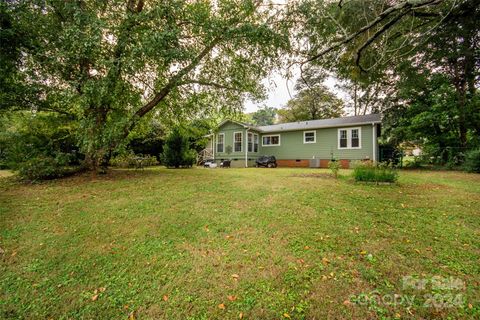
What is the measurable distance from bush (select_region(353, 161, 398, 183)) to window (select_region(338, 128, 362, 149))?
825cm

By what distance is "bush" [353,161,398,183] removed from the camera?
7043 mm

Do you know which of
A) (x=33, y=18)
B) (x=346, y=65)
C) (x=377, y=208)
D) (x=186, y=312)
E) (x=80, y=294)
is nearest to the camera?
(x=186, y=312)

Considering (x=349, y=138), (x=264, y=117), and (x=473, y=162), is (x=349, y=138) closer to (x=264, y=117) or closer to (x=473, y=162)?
(x=473, y=162)

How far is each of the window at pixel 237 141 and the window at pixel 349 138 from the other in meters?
8.16

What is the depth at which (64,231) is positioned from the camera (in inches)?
154

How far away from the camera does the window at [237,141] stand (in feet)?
61.3

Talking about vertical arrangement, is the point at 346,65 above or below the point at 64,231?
above

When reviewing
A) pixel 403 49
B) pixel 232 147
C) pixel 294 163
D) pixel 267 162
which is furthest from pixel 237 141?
pixel 403 49

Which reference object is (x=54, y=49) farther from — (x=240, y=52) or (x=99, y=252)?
(x=99, y=252)

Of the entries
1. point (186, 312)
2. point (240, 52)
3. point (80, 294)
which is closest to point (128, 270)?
point (80, 294)

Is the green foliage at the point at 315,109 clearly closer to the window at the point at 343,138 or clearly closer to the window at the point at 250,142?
the window at the point at 343,138

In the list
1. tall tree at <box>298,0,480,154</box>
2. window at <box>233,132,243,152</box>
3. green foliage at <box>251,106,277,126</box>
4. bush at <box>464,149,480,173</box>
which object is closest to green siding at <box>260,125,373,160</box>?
window at <box>233,132,243,152</box>

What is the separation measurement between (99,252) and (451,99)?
18.7 m

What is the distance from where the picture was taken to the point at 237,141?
18.9 metres
